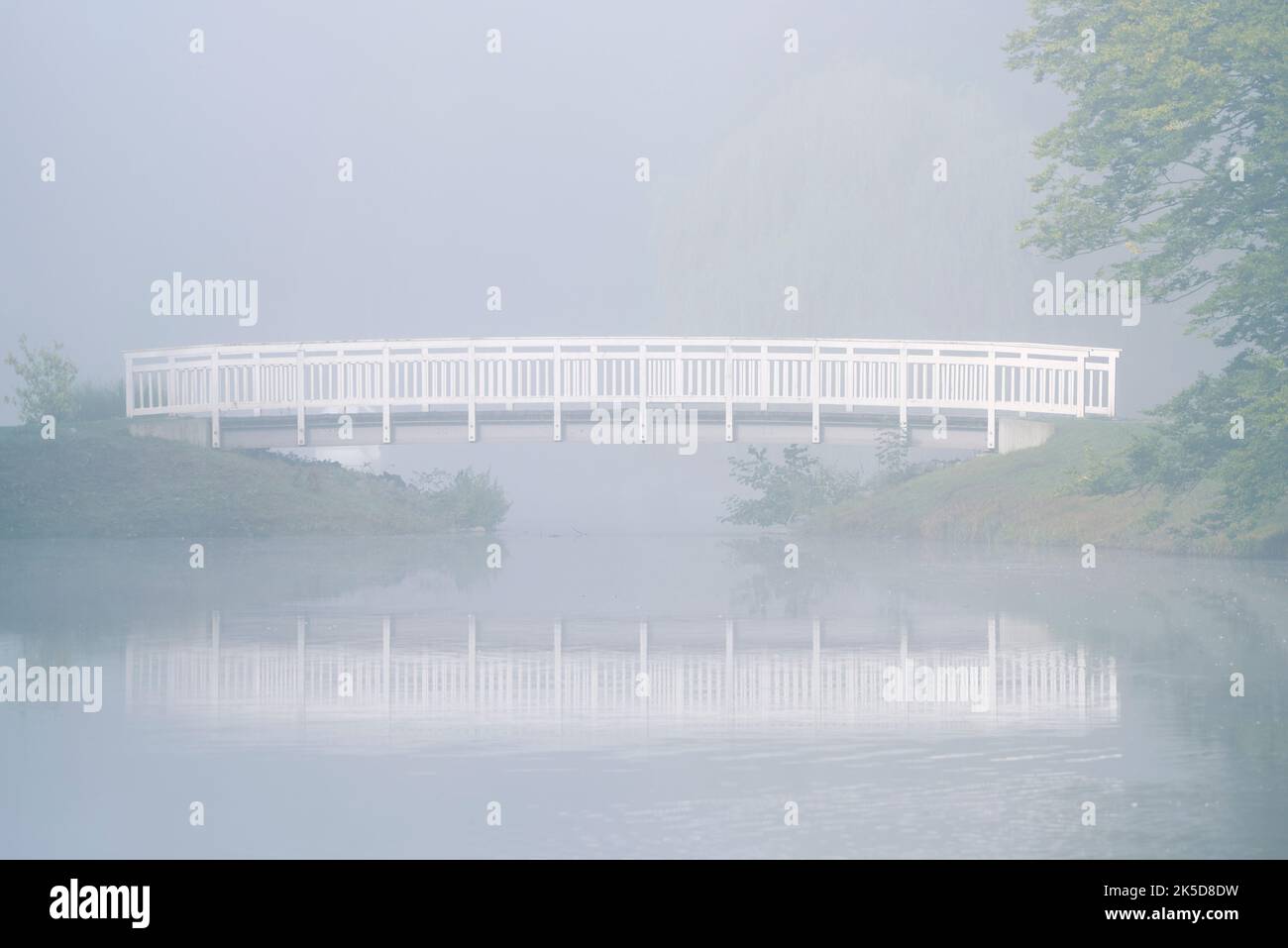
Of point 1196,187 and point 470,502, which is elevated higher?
point 1196,187

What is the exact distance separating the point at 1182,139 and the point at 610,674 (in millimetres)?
12077

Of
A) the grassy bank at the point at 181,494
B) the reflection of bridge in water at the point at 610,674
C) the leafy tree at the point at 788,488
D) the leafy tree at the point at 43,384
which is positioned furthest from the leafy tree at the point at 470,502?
the reflection of bridge in water at the point at 610,674

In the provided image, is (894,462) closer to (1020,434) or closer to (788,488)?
(788,488)

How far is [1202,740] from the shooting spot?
7793 mm

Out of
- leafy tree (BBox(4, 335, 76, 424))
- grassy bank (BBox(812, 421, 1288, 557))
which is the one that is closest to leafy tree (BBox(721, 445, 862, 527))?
grassy bank (BBox(812, 421, 1288, 557))

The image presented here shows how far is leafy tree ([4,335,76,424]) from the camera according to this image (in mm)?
25297

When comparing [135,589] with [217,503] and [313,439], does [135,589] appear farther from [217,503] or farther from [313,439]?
[313,439]

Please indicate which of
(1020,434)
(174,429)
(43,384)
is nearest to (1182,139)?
(1020,434)

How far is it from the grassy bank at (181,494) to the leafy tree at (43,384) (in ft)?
2.15

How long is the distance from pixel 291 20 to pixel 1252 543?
968 inches

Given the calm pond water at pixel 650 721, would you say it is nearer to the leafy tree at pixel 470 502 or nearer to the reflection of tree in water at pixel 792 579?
the reflection of tree in water at pixel 792 579

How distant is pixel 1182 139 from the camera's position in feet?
61.2

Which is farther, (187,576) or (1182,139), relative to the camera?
(1182,139)
